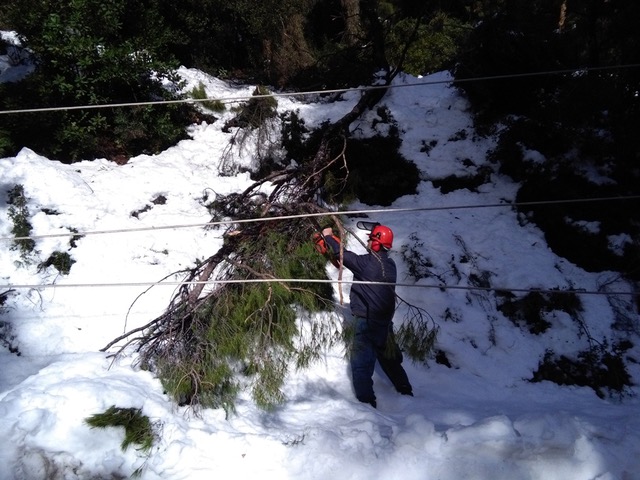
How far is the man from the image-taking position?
3146 millimetres

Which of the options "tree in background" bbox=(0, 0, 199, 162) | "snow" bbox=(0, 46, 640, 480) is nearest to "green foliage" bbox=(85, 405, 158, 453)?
"snow" bbox=(0, 46, 640, 480)

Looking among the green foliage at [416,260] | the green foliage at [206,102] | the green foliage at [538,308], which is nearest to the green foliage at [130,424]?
the green foliage at [416,260]

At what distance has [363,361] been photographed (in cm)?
322

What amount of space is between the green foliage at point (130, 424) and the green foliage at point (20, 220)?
6.96 ft

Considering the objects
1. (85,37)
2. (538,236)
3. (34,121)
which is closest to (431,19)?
(538,236)

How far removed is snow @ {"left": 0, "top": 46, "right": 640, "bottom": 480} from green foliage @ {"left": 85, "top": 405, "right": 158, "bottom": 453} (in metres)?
0.05

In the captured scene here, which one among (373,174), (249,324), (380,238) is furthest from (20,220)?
(373,174)

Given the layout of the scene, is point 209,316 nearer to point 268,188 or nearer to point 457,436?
point 457,436

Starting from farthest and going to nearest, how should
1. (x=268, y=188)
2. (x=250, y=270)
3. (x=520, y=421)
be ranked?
(x=268, y=188) < (x=250, y=270) < (x=520, y=421)

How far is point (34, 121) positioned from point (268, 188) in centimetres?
264

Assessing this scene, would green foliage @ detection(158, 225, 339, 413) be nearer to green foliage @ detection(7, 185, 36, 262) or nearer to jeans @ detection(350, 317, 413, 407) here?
jeans @ detection(350, 317, 413, 407)

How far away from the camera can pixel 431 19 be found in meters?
8.24

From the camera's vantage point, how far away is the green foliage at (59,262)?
3.85m

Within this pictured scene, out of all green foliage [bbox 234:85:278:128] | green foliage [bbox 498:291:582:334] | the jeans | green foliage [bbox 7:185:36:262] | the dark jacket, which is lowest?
green foliage [bbox 498:291:582:334]
